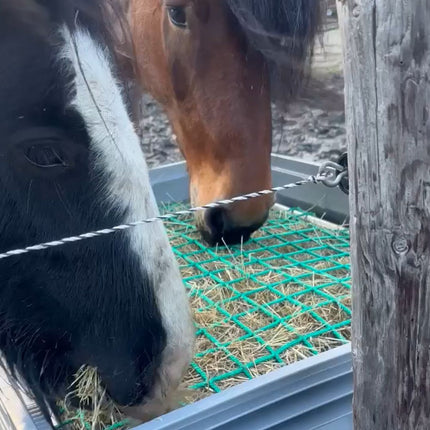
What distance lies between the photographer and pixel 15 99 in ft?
3.71

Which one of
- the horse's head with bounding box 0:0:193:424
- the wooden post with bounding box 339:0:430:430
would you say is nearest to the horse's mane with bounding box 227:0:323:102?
the horse's head with bounding box 0:0:193:424

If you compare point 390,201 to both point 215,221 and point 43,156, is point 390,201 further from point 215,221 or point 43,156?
point 215,221

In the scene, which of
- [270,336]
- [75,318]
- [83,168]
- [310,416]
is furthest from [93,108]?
[270,336]

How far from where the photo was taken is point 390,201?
787 mm

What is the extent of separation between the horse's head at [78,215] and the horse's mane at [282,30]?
85cm

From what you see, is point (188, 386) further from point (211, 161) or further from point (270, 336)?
point (211, 161)

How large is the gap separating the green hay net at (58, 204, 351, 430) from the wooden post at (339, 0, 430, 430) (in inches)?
31.7

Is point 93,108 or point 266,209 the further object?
point 266,209

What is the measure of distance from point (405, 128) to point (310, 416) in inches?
31.4

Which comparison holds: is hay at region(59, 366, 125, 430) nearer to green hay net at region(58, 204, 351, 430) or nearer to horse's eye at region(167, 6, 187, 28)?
green hay net at region(58, 204, 351, 430)

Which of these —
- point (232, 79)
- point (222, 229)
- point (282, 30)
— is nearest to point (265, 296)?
point (222, 229)

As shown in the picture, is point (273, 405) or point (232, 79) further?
point (232, 79)

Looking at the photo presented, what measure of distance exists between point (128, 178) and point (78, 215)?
0.42 ft

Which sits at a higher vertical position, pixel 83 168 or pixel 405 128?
pixel 405 128
